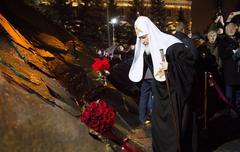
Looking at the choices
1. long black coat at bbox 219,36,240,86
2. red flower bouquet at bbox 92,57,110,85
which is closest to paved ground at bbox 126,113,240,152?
long black coat at bbox 219,36,240,86

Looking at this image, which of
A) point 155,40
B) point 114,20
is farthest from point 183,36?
point 114,20

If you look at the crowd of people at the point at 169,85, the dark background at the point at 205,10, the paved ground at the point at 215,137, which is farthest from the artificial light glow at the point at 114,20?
the crowd of people at the point at 169,85

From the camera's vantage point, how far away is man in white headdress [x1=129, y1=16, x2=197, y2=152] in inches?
218

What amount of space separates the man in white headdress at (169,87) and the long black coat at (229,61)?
13.0ft

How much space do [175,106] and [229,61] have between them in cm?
449

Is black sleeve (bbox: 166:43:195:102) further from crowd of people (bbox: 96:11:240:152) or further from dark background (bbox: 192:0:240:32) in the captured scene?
dark background (bbox: 192:0:240:32)

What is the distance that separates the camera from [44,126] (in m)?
5.29

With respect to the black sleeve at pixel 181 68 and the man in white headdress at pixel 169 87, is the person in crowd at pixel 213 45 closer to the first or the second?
the man in white headdress at pixel 169 87

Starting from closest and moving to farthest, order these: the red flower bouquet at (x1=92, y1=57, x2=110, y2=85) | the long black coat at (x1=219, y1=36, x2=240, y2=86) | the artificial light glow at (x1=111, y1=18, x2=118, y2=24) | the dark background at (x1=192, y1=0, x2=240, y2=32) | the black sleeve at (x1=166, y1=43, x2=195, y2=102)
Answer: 1. the black sleeve at (x1=166, y1=43, x2=195, y2=102)
2. the red flower bouquet at (x1=92, y1=57, x2=110, y2=85)
3. the long black coat at (x1=219, y1=36, x2=240, y2=86)
4. the dark background at (x1=192, y1=0, x2=240, y2=32)
5. the artificial light glow at (x1=111, y1=18, x2=118, y2=24)

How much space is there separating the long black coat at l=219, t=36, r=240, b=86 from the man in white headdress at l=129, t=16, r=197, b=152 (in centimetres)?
396

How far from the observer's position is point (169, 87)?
5.65m

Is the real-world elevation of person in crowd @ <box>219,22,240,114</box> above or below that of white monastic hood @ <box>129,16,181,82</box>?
below

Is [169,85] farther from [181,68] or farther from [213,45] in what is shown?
[213,45]

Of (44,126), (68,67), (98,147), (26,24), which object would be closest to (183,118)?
(98,147)
